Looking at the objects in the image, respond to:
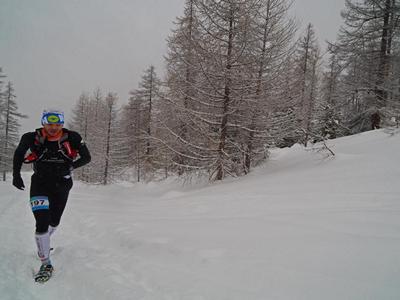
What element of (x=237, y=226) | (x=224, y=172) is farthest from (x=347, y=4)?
(x=237, y=226)

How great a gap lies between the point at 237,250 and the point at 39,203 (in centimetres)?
259

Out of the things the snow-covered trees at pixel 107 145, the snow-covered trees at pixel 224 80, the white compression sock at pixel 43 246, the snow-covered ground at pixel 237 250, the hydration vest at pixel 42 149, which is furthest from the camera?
the snow-covered trees at pixel 107 145

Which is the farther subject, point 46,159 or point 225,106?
point 225,106

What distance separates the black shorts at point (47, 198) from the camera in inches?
122

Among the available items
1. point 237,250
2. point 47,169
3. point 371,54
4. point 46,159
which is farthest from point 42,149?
point 371,54

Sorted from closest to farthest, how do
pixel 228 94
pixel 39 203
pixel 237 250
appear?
1. pixel 237 250
2. pixel 39 203
3. pixel 228 94

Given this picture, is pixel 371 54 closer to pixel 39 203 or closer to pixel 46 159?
pixel 46 159

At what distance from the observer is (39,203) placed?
10.1ft

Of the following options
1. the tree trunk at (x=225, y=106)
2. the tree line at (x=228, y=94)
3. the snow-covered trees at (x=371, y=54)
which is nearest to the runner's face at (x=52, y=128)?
the tree line at (x=228, y=94)

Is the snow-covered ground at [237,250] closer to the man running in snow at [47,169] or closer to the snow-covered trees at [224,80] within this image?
the man running in snow at [47,169]

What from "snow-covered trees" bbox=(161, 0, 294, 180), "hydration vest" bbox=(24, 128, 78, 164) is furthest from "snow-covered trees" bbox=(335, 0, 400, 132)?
"hydration vest" bbox=(24, 128, 78, 164)

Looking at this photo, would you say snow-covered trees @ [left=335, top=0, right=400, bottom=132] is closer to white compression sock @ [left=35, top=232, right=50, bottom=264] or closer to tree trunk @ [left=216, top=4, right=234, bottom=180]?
tree trunk @ [left=216, top=4, right=234, bottom=180]

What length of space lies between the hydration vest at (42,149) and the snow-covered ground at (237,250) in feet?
4.62

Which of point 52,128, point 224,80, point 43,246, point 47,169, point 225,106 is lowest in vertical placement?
point 43,246
